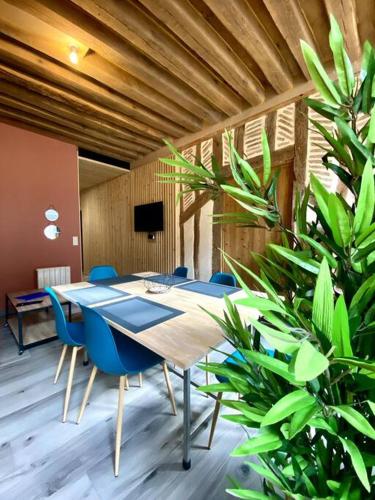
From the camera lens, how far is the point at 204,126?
397 centimetres

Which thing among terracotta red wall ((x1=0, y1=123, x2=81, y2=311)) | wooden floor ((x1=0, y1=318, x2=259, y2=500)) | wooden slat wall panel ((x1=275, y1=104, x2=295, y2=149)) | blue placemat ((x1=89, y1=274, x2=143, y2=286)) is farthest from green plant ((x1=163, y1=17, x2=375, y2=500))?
terracotta red wall ((x1=0, y1=123, x2=81, y2=311))

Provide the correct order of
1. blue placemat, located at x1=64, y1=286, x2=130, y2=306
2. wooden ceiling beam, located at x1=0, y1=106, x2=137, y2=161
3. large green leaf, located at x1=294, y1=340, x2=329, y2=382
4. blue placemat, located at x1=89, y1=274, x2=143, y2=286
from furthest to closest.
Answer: wooden ceiling beam, located at x1=0, y1=106, x2=137, y2=161, blue placemat, located at x1=89, y1=274, x2=143, y2=286, blue placemat, located at x1=64, y1=286, x2=130, y2=306, large green leaf, located at x1=294, y1=340, x2=329, y2=382

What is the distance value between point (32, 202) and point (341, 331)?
16.0 feet

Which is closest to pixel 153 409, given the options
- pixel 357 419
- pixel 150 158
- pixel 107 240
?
pixel 357 419

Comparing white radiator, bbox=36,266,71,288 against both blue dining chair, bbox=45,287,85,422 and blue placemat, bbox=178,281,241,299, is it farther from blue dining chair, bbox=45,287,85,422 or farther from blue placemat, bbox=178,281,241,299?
blue placemat, bbox=178,281,241,299

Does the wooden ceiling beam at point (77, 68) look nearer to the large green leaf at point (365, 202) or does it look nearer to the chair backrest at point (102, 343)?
the chair backrest at point (102, 343)

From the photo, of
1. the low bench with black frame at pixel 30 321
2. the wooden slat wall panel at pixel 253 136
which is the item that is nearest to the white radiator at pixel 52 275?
the low bench with black frame at pixel 30 321

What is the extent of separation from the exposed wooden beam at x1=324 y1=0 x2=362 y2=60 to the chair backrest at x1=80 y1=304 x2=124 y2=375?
3.10 meters

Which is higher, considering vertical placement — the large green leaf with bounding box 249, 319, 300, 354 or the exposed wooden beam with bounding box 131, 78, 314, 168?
the exposed wooden beam with bounding box 131, 78, 314, 168

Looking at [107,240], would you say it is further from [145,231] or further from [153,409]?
[153,409]

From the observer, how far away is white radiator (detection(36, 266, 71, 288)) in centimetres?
396

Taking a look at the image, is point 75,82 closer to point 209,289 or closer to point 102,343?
point 209,289


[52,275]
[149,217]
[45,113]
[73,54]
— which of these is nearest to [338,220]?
[73,54]

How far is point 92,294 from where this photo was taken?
2.03m
